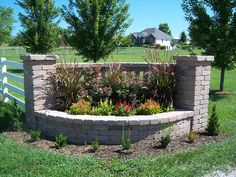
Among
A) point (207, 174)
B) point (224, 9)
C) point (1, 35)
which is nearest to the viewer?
point (207, 174)

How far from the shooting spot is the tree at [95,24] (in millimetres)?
14062

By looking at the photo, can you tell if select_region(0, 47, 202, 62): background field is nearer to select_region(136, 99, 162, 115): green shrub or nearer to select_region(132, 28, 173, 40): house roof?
select_region(136, 99, 162, 115): green shrub

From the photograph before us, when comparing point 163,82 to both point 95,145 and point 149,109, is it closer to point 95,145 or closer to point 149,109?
point 149,109

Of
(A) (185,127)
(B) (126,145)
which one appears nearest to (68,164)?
(B) (126,145)

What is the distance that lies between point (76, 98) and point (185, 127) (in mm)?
2523

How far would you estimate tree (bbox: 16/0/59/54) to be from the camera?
2123 centimetres

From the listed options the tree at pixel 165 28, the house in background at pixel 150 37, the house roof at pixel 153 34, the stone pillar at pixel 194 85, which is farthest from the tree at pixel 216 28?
the tree at pixel 165 28

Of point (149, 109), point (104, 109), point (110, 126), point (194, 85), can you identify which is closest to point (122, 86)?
point (104, 109)

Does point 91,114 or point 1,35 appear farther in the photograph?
point 1,35

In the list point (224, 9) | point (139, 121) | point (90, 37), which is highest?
point (224, 9)

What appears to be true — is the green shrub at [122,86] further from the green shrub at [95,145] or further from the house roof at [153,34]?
the house roof at [153,34]

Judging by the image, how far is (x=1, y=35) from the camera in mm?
38062

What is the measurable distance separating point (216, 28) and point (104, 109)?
7427 mm

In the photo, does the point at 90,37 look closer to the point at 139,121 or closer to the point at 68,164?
the point at 139,121
